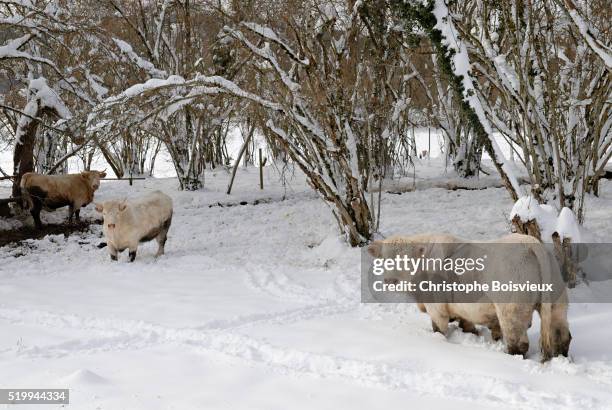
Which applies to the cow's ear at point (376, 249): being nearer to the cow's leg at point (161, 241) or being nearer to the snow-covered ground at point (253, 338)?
the snow-covered ground at point (253, 338)

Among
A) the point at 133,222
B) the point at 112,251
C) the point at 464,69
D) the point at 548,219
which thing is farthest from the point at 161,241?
the point at 548,219

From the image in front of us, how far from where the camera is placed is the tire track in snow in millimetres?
3789

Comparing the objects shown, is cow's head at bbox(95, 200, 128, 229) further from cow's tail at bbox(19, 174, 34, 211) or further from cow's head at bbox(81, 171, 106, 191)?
cow's head at bbox(81, 171, 106, 191)

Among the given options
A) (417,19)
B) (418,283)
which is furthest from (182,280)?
(417,19)

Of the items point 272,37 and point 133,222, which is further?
point 272,37

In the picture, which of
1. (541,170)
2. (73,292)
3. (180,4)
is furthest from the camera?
(180,4)

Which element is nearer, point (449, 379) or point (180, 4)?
point (449, 379)

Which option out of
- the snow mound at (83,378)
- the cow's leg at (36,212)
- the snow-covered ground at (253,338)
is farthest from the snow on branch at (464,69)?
the cow's leg at (36,212)

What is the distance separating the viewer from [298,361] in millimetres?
4617

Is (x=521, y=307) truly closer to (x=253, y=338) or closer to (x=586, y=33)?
(x=253, y=338)

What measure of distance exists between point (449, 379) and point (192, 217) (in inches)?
376

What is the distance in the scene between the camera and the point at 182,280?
26.2 ft

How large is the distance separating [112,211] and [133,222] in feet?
1.16

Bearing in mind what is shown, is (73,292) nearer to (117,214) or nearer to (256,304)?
(117,214)
